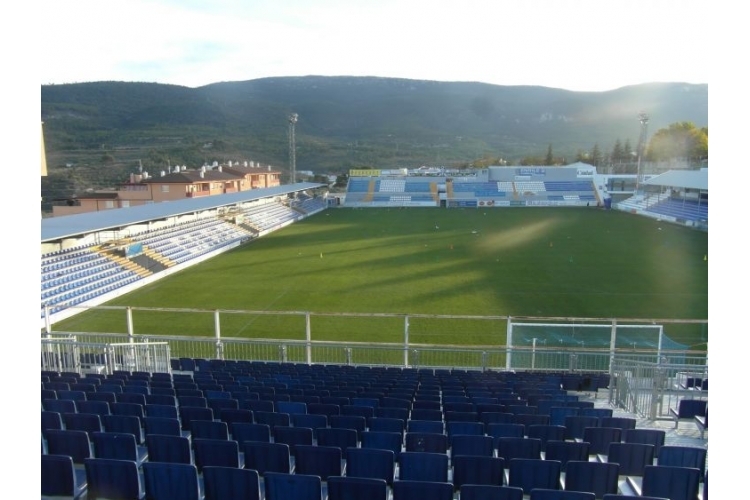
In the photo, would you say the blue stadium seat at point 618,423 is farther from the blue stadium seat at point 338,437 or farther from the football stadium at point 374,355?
the blue stadium seat at point 338,437

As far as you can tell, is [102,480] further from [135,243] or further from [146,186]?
[146,186]

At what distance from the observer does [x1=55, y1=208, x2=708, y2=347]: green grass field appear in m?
18.3

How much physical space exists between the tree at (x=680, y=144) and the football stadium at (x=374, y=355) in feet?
111

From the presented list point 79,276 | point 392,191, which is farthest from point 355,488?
point 392,191

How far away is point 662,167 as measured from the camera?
3250 inches

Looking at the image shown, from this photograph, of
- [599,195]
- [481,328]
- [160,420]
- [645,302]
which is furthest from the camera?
[599,195]

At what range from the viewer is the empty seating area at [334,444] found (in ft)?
12.9

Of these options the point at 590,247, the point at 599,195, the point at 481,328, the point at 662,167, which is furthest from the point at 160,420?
the point at 662,167

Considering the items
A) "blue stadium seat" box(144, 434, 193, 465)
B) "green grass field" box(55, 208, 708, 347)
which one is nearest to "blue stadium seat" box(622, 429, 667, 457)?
"blue stadium seat" box(144, 434, 193, 465)

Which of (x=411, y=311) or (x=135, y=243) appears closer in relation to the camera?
(x=411, y=311)

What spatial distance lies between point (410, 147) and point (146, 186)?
105088mm

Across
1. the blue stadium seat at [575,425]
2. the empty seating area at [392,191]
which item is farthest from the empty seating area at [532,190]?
the blue stadium seat at [575,425]

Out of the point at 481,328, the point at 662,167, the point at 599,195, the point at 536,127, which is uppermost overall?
the point at 536,127

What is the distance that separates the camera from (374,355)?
1461 centimetres
